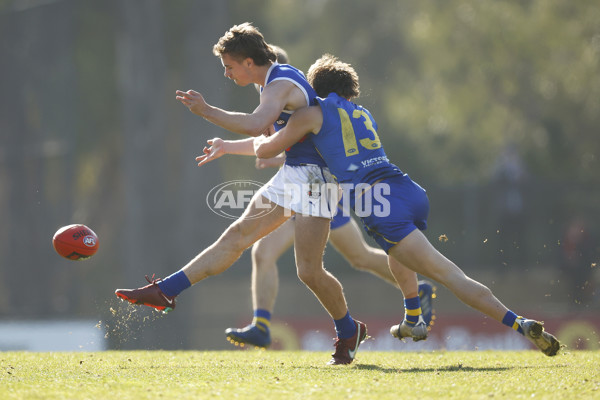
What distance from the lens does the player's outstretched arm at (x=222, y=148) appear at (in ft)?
22.5

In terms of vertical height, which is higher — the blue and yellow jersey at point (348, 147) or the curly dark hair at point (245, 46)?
the curly dark hair at point (245, 46)

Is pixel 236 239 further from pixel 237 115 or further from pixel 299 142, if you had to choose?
pixel 237 115

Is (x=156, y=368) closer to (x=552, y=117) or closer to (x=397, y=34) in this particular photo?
(x=552, y=117)

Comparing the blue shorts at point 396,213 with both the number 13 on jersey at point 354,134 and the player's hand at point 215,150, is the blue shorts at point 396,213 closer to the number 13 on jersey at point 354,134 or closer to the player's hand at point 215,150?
the number 13 on jersey at point 354,134

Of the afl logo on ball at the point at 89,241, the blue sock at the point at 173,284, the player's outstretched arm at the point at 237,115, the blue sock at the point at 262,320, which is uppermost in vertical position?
the player's outstretched arm at the point at 237,115

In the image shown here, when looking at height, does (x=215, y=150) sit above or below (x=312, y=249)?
above

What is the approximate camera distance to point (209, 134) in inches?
813

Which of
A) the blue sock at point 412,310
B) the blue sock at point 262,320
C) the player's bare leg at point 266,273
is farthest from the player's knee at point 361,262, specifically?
the blue sock at point 412,310

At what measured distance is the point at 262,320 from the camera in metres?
8.51

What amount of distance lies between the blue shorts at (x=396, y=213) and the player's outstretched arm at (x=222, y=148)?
42.9 inches

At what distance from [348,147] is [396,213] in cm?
57

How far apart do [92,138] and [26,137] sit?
6.09 metres

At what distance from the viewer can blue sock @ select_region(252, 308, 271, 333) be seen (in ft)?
27.8

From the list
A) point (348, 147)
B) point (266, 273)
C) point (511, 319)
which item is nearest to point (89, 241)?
point (266, 273)
